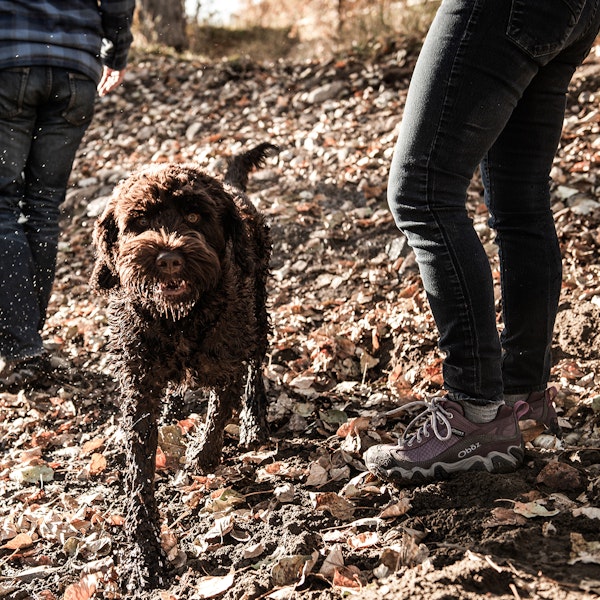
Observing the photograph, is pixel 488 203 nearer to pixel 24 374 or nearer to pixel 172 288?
pixel 172 288

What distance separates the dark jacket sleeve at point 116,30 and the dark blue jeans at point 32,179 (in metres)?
0.45

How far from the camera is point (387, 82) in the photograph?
827cm

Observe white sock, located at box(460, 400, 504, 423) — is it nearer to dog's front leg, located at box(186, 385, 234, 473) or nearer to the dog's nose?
dog's front leg, located at box(186, 385, 234, 473)

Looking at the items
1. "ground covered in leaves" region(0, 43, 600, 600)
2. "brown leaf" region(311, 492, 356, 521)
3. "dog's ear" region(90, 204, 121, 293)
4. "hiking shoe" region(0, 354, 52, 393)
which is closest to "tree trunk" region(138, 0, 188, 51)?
"ground covered in leaves" region(0, 43, 600, 600)

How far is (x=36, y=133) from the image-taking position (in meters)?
4.40

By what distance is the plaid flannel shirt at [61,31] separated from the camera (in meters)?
4.13

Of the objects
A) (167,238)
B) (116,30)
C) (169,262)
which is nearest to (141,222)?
(167,238)

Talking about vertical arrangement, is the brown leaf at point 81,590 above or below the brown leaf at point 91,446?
below

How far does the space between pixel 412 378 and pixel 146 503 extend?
1818 millimetres

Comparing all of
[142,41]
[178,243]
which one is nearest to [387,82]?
[142,41]

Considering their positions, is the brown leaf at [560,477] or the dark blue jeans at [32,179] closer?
the brown leaf at [560,477]

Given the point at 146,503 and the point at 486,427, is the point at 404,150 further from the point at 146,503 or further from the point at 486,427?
the point at 146,503

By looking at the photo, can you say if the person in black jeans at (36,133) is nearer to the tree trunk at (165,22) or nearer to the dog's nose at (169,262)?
the dog's nose at (169,262)

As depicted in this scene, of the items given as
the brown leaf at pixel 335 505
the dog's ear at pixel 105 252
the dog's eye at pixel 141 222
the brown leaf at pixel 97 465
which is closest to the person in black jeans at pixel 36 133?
the brown leaf at pixel 97 465
